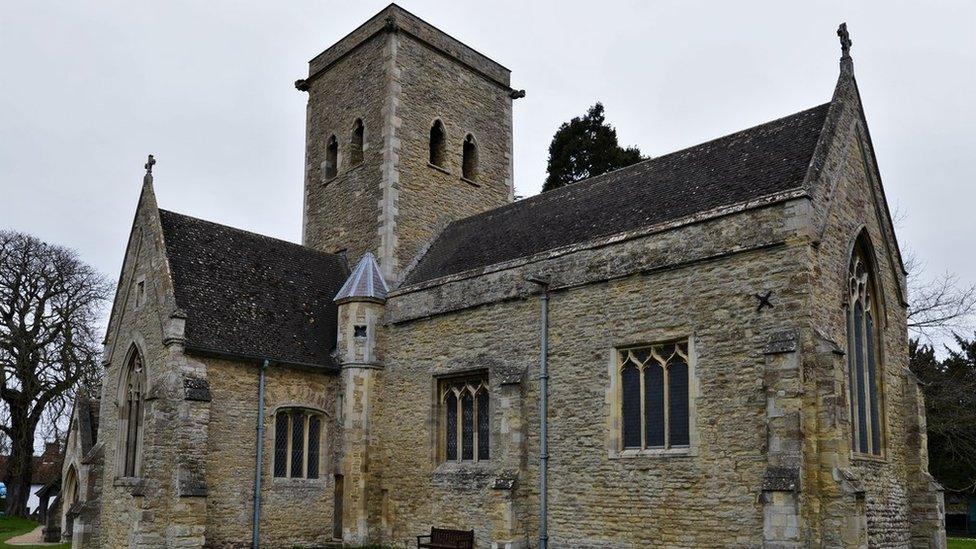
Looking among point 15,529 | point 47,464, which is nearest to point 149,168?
point 15,529

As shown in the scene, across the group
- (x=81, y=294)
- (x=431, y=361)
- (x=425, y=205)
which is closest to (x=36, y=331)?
(x=81, y=294)

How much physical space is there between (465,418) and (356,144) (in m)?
10.8

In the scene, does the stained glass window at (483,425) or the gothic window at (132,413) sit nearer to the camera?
the stained glass window at (483,425)

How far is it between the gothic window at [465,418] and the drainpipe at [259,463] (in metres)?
4.21

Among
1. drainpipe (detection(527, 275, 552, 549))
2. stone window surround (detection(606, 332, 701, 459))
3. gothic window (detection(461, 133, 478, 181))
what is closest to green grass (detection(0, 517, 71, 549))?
drainpipe (detection(527, 275, 552, 549))

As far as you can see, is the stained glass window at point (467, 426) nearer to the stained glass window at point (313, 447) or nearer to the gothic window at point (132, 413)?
the stained glass window at point (313, 447)

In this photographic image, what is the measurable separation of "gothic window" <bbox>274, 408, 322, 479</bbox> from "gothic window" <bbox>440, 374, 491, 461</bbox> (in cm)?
343

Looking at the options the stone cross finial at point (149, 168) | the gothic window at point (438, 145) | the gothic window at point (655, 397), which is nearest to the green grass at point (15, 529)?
the stone cross finial at point (149, 168)

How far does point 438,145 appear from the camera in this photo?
27.4m

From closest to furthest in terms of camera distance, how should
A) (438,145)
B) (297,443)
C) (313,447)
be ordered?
(297,443), (313,447), (438,145)

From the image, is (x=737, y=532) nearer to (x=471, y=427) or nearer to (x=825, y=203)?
(x=825, y=203)

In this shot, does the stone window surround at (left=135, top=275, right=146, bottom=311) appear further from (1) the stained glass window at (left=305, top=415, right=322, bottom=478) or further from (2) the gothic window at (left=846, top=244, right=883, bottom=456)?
(2) the gothic window at (left=846, top=244, right=883, bottom=456)

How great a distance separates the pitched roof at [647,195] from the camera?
16672mm

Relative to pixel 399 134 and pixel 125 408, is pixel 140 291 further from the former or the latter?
pixel 399 134
